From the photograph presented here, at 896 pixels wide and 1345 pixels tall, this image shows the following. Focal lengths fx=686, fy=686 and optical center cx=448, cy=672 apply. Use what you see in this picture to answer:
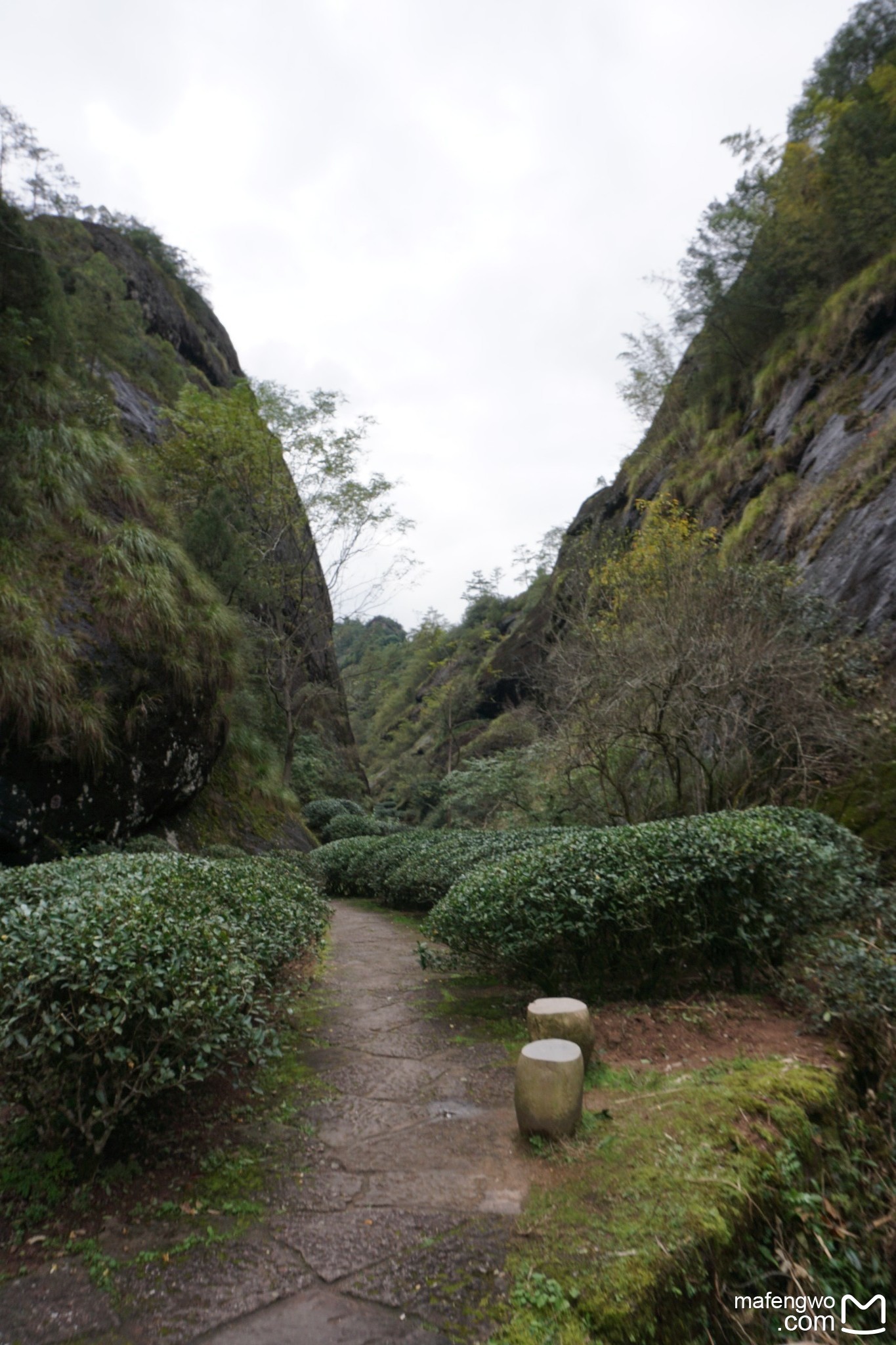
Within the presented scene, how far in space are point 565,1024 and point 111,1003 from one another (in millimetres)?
2188

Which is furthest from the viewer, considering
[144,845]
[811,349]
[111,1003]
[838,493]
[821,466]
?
[811,349]

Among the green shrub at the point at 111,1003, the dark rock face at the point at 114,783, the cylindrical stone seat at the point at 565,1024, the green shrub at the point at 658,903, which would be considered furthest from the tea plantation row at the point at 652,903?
the dark rock face at the point at 114,783

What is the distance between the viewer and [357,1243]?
2400mm

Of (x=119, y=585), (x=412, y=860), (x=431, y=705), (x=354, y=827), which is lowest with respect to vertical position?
(x=354, y=827)

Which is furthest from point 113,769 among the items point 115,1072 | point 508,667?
point 508,667

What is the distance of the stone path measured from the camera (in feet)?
6.57

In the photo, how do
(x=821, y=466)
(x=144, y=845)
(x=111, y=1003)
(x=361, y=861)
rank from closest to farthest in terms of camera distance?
1. (x=111, y=1003)
2. (x=144, y=845)
3. (x=821, y=466)
4. (x=361, y=861)

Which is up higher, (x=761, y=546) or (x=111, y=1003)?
(x=761, y=546)

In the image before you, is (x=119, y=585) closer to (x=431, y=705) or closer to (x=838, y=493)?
(x=838, y=493)

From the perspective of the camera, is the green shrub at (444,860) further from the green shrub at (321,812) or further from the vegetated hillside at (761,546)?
the green shrub at (321,812)

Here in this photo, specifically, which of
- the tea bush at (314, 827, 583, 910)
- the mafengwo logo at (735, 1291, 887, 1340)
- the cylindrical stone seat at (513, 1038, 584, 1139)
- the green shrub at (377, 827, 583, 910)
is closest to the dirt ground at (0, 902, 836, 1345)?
the cylindrical stone seat at (513, 1038, 584, 1139)

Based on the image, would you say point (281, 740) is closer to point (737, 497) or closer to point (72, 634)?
point (72, 634)

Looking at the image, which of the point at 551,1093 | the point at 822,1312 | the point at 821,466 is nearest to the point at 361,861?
the point at 551,1093

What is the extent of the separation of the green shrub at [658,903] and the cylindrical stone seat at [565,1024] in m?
0.71
